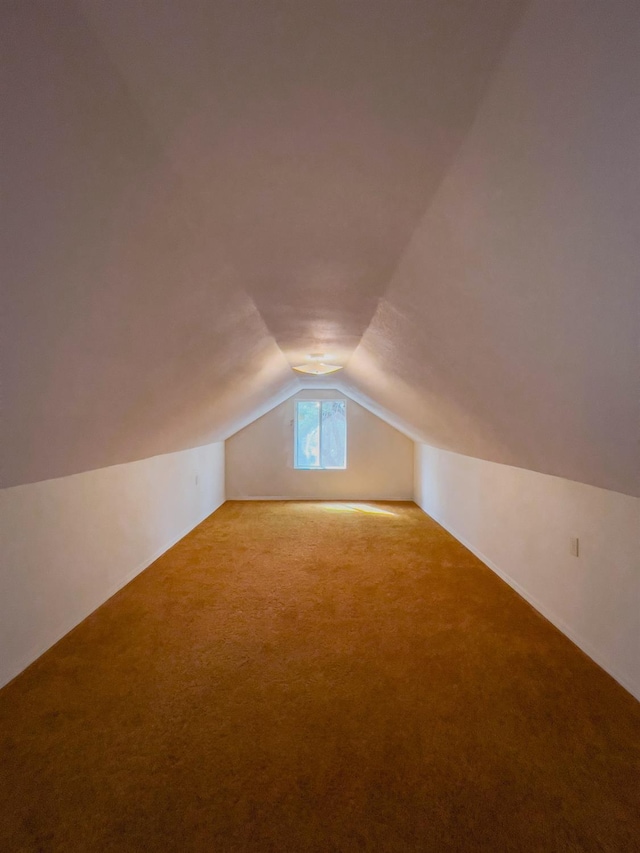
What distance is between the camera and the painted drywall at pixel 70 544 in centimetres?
239

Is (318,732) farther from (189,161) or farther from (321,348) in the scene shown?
(321,348)

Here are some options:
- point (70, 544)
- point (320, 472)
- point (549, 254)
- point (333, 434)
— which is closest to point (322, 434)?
point (333, 434)

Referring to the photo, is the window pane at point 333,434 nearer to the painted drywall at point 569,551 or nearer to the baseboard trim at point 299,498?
the baseboard trim at point 299,498

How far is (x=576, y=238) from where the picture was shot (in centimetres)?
116

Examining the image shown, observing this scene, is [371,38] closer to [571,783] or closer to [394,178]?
[394,178]

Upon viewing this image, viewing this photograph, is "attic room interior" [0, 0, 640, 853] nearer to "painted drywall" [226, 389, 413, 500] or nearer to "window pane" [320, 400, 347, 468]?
"painted drywall" [226, 389, 413, 500]

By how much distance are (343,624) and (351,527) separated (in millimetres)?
2780

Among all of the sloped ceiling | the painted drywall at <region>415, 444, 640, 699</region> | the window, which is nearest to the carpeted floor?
the painted drywall at <region>415, 444, 640, 699</region>

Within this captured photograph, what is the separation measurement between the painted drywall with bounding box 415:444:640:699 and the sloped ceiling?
32 centimetres

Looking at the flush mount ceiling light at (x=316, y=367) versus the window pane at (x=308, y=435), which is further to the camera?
the window pane at (x=308, y=435)

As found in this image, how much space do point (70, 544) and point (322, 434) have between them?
5386 millimetres

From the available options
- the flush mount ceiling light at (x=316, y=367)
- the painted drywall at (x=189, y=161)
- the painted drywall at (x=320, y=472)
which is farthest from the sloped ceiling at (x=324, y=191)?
the painted drywall at (x=320, y=472)

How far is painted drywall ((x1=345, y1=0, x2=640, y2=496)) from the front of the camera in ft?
2.80

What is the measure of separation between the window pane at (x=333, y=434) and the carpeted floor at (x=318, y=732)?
15.0 feet
